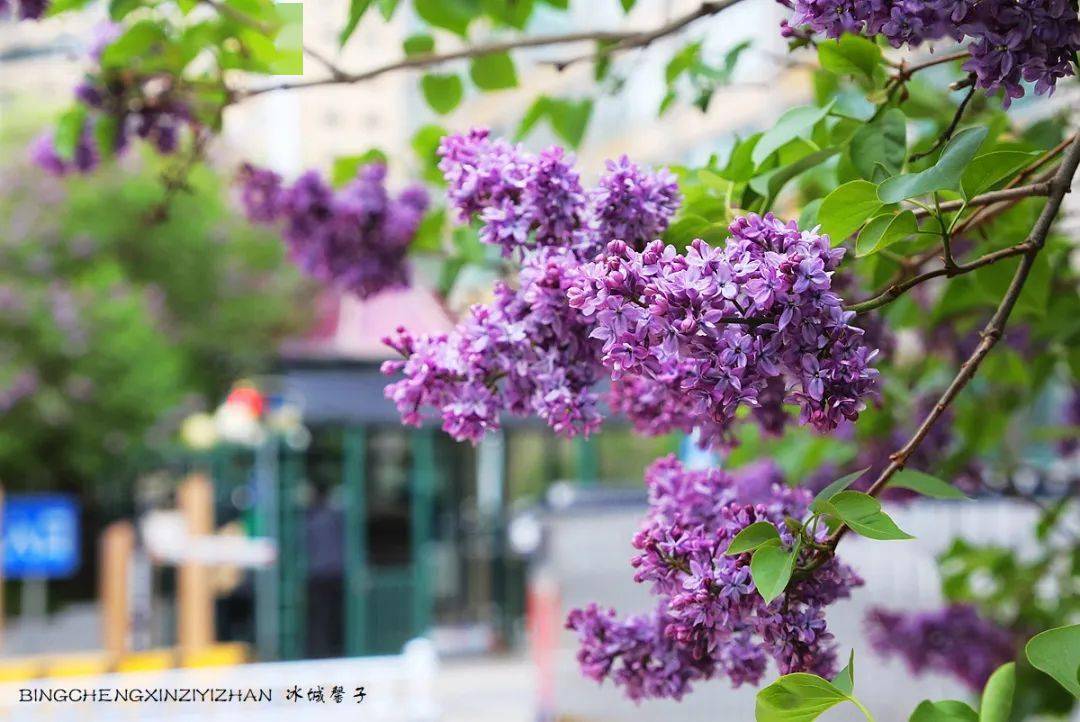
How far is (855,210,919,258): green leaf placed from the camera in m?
0.90

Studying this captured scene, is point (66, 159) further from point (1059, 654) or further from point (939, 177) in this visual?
point (1059, 654)

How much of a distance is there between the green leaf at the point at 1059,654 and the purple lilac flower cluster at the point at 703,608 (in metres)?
0.14

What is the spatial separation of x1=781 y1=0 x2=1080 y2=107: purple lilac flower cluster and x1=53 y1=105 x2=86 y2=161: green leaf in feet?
3.89

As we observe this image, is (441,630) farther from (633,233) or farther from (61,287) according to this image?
(633,233)

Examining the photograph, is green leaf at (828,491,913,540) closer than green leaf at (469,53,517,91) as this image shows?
Yes

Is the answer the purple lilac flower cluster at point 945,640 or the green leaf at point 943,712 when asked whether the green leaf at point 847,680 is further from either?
the purple lilac flower cluster at point 945,640

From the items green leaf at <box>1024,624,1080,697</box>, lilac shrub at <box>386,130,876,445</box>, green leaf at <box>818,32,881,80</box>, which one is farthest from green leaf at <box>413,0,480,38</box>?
green leaf at <box>1024,624,1080,697</box>

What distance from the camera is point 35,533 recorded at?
10.3m

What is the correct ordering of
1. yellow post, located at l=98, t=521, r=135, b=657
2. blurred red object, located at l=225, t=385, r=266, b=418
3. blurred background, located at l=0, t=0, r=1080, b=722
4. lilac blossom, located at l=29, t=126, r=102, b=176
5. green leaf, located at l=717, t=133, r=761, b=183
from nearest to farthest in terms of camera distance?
green leaf, located at l=717, t=133, r=761, b=183
lilac blossom, located at l=29, t=126, r=102, b=176
yellow post, located at l=98, t=521, r=135, b=657
blurred background, located at l=0, t=0, r=1080, b=722
blurred red object, located at l=225, t=385, r=266, b=418

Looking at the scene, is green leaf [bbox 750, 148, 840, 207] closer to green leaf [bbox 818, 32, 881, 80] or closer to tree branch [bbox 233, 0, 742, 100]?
green leaf [bbox 818, 32, 881, 80]

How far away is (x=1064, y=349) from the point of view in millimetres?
1649

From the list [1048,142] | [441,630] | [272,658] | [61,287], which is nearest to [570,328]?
[1048,142]

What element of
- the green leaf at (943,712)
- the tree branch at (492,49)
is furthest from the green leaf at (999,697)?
the tree branch at (492,49)

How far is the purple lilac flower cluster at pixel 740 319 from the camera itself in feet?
2.65
